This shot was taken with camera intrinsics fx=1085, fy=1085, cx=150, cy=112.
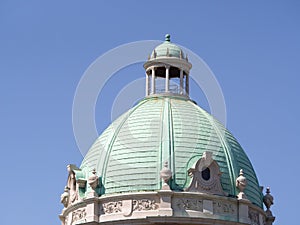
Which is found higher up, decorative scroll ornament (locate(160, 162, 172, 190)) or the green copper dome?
the green copper dome

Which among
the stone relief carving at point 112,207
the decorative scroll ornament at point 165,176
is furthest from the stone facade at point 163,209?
the decorative scroll ornament at point 165,176

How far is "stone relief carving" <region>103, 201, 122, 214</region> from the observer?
206 feet

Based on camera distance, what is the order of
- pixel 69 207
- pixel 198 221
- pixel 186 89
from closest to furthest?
pixel 198 221, pixel 69 207, pixel 186 89

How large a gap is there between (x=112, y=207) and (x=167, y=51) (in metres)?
12.7

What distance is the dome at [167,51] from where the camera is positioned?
70.8 metres

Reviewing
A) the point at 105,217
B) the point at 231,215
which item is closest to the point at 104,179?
the point at 105,217

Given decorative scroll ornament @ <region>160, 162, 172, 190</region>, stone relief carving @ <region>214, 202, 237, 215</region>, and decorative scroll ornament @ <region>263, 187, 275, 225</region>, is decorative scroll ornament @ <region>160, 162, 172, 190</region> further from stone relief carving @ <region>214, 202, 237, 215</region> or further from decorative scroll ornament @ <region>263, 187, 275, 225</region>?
decorative scroll ornament @ <region>263, 187, 275, 225</region>

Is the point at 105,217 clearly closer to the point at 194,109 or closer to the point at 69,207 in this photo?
the point at 69,207

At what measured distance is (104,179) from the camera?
64562mm

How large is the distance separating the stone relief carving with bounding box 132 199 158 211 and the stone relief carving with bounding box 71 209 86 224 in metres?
3.54

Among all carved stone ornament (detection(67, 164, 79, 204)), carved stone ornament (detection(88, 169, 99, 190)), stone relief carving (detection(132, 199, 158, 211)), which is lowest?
stone relief carving (detection(132, 199, 158, 211))

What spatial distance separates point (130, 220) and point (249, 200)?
308 inches

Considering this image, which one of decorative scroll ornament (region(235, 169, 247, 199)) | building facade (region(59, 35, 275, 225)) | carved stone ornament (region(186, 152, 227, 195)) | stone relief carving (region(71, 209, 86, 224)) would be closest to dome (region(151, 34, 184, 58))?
building facade (region(59, 35, 275, 225))

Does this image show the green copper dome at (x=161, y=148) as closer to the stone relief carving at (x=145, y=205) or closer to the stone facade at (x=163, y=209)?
the stone facade at (x=163, y=209)
